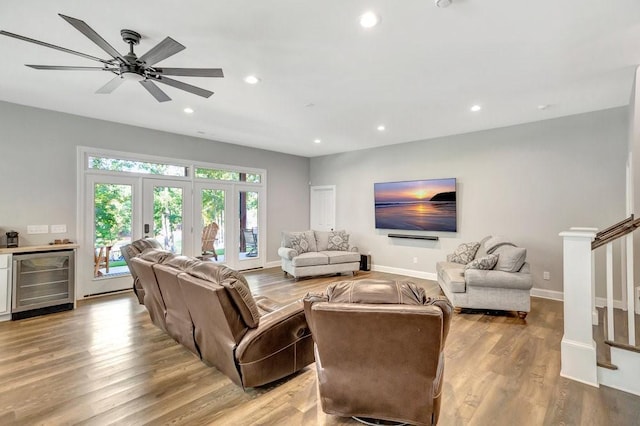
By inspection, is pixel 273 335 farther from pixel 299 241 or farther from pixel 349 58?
pixel 299 241

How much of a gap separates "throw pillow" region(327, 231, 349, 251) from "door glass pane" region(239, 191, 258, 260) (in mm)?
1804

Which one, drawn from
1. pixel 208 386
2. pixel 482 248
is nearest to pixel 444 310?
A: pixel 208 386

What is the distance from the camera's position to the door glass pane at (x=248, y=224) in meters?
6.95

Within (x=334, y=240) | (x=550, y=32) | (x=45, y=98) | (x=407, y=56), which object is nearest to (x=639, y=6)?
(x=550, y=32)

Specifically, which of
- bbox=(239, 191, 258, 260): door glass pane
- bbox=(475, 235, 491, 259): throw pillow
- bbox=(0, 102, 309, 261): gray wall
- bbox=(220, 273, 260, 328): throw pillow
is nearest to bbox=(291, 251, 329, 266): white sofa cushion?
bbox=(239, 191, 258, 260): door glass pane

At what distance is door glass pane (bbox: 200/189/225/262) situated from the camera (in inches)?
247

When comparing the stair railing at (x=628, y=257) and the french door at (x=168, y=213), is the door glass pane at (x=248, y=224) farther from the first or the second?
the stair railing at (x=628, y=257)

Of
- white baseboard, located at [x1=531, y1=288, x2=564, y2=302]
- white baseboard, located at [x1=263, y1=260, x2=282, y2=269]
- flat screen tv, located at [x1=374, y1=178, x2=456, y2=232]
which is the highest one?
flat screen tv, located at [x1=374, y1=178, x2=456, y2=232]

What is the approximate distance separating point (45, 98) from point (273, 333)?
176 inches

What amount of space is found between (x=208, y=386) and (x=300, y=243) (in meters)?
4.24

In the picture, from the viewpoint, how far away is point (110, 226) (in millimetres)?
5105

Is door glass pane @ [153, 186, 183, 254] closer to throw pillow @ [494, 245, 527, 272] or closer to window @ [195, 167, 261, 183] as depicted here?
window @ [195, 167, 261, 183]

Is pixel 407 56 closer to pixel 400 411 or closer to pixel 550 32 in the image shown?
pixel 550 32

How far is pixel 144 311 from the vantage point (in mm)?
4211
